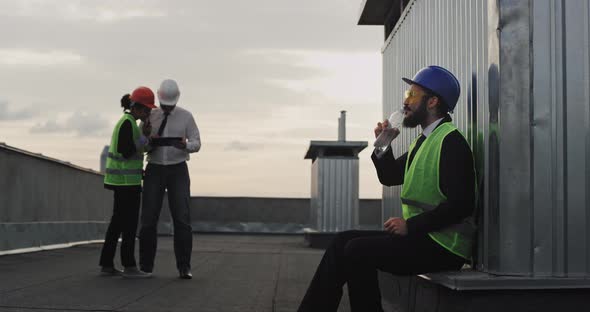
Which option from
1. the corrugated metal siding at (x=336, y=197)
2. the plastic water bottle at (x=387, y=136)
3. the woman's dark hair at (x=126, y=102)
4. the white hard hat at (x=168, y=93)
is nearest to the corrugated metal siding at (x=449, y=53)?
the plastic water bottle at (x=387, y=136)

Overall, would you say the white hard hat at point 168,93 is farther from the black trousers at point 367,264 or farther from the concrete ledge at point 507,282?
the concrete ledge at point 507,282

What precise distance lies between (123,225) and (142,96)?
1.37m

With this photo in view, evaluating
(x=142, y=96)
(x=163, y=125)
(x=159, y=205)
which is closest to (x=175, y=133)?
(x=163, y=125)

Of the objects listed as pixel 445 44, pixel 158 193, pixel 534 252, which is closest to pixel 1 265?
pixel 158 193

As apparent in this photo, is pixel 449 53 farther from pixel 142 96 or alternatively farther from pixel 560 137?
pixel 142 96

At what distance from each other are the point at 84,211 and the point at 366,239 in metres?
12.4

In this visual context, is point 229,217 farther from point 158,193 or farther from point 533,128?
point 533,128

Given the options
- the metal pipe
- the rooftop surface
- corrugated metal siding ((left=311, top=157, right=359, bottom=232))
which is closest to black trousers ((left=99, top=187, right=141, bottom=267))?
the rooftop surface

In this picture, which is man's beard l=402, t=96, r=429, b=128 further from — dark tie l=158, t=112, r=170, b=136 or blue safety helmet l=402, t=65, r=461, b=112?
dark tie l=158, t=112, r=170, b=136

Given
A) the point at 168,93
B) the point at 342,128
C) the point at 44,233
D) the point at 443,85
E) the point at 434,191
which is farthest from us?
the point at 342,128

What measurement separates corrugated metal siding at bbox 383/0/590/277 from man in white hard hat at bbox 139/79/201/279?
469 centimetres

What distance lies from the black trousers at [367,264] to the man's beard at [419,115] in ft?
2.32

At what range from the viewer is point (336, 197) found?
16.2m

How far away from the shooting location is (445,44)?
552 centimetres
